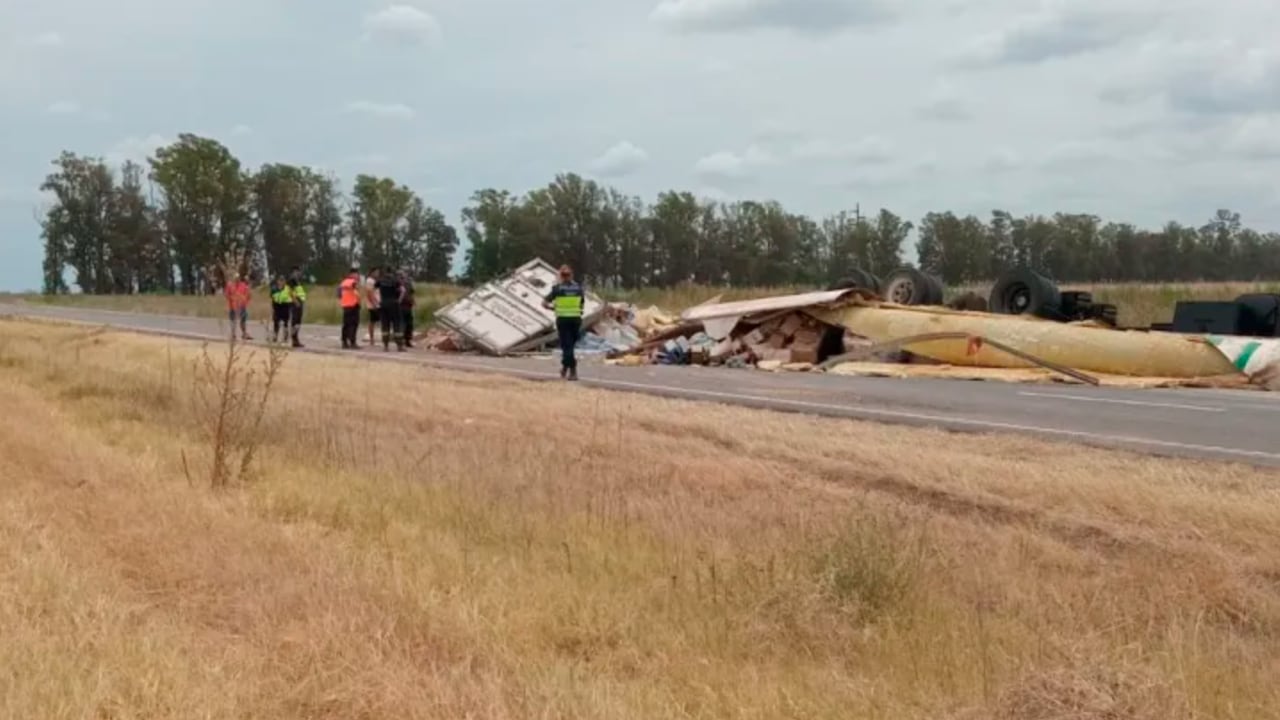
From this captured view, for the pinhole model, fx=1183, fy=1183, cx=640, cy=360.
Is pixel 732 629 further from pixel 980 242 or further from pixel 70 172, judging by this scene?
pixel 70 172

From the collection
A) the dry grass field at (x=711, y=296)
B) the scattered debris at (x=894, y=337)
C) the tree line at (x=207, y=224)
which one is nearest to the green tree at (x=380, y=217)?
the tree line at (x=207, y=224)

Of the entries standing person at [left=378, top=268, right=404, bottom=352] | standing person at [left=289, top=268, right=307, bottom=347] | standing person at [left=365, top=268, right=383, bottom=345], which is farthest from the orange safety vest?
standing person at [left=289, top=268, right=307, bottom=347]

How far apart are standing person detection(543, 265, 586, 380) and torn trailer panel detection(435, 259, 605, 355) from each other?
20.3 feet

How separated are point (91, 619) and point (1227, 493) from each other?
6.50 metres

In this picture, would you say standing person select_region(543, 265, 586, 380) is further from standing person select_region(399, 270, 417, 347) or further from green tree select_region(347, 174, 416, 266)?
green tree select_region(347, 174, 416, 266)

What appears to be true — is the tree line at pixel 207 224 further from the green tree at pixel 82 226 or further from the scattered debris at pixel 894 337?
→ the scattered debris at pixel 894 337

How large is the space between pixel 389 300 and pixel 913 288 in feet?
35.6

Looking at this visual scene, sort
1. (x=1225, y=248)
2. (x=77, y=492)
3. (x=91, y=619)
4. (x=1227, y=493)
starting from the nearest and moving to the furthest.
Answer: (x=91, y=619), (x=77, y=492), (x=1227, y=493), (x=1225, y=248)

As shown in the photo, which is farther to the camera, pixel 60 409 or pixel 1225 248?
pixel 1225 248

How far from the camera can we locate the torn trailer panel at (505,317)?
24.0m

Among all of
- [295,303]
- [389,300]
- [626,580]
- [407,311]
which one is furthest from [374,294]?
[626,580]

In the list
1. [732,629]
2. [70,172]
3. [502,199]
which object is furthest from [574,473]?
[70,172]

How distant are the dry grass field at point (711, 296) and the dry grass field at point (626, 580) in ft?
64.9

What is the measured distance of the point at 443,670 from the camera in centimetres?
403
